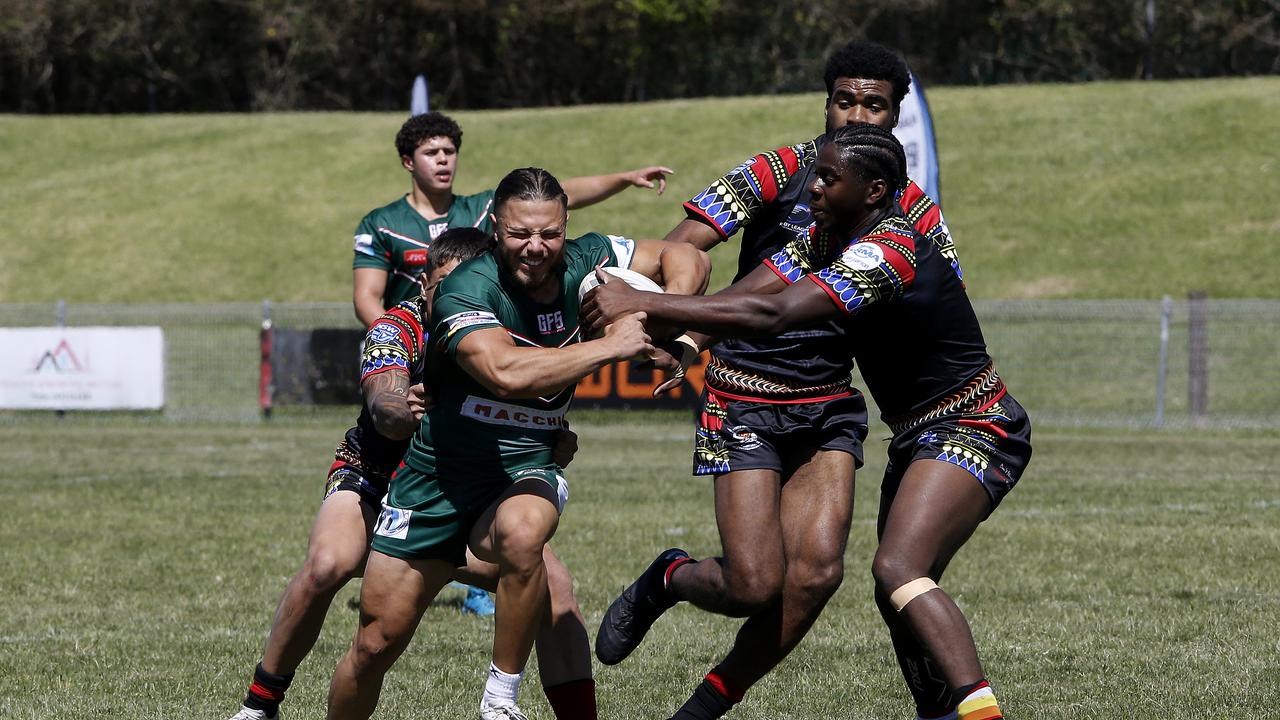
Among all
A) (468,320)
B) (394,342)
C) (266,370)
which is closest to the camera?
(468,320)

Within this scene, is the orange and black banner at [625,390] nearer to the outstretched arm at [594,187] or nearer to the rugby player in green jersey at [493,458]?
the outstretched arm at [594,187]

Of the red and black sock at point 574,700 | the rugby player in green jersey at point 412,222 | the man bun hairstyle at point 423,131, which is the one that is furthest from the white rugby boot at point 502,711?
the man bun hairstyle at point 423,131

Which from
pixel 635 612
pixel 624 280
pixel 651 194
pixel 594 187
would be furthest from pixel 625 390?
pixel 651 194

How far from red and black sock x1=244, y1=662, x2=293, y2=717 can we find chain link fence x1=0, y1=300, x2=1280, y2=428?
45.5 feet

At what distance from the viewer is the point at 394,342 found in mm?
5406

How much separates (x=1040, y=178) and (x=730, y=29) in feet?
60.7

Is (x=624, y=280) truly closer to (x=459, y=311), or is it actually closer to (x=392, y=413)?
(x=459, y=311)

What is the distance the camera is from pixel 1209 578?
27.3 ft

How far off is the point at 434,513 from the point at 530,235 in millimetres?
909

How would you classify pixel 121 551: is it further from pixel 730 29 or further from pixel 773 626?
pixel 730 29

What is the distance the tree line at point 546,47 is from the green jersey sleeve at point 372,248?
41.1 m

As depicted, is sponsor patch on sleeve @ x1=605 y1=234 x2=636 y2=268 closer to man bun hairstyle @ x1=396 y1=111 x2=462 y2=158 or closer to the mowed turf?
the mowed turf

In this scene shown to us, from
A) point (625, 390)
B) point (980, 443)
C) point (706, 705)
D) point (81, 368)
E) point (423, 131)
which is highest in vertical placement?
point (423, 131)

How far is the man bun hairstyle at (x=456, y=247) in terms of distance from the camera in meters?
5.44
